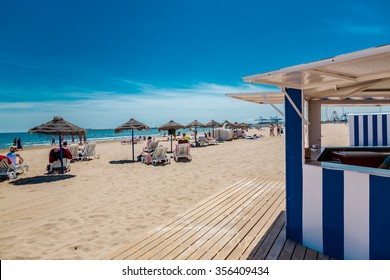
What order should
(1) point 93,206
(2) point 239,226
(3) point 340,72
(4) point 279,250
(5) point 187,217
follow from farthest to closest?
(1) point 93,206 < (5) point 187,217 < (2) point 239,226 < (4) point 279,250 < (3) point 340,72

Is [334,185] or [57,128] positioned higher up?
[57,128]

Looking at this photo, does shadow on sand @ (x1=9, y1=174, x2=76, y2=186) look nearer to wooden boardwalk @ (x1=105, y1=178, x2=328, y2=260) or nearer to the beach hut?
wooden boardwalk @ (x1=105, y1=178, x2=328, y2=260)

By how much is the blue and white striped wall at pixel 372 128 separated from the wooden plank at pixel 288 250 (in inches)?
277

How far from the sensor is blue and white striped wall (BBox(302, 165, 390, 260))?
2.33 meters

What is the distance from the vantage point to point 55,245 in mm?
3395

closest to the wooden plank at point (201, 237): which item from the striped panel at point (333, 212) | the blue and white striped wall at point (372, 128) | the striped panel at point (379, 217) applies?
the striped panel at point (333, 212)

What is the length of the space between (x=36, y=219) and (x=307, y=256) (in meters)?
4.37

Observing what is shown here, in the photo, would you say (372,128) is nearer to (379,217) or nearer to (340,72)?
(379,217)

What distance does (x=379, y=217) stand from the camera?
91.8 inches

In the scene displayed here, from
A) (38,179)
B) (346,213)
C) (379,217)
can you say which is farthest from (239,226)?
(38,179)

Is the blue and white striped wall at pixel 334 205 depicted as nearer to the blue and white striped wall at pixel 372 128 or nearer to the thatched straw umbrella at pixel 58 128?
the blue and white striped wall at pixel 372 128

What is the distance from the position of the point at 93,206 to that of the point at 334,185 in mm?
4360

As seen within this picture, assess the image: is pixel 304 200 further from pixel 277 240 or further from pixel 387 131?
pixel 387 131

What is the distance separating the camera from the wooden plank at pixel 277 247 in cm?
273
